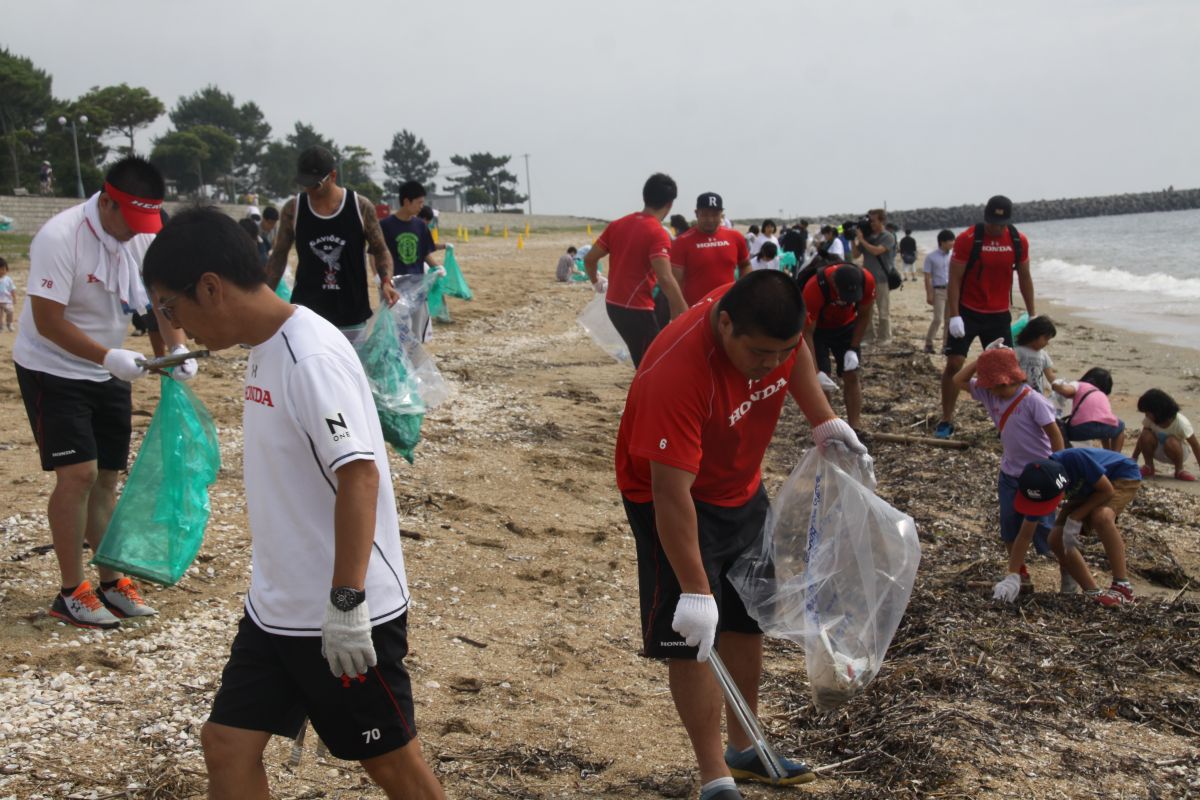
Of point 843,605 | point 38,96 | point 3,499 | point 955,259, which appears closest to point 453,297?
point 955,259

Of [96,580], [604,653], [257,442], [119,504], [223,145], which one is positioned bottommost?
[604,653]

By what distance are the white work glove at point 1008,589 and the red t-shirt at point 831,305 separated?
281 cm

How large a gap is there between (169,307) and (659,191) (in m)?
5.64

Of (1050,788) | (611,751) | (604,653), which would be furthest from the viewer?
(604,653)

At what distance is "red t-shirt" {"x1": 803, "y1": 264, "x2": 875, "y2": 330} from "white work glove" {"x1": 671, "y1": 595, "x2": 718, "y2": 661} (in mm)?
4771

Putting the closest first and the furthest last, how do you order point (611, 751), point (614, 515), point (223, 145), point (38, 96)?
point (611, 751)
point (614, 515)
point (38, 96)
point (223, 145)

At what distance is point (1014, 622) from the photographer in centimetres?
444

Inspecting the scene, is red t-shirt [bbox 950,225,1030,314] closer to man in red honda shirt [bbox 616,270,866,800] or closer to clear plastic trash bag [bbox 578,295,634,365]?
clear plastic trash bag [bbox 578,295,634,365]

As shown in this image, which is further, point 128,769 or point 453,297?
point 453,297

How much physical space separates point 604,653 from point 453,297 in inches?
505

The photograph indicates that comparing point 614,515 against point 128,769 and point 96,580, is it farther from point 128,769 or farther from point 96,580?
point 128,769

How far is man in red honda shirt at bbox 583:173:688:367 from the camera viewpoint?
7.44 meters

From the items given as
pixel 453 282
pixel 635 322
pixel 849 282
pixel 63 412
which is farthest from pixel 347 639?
pixel 453 282

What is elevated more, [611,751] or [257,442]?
[257,442]
